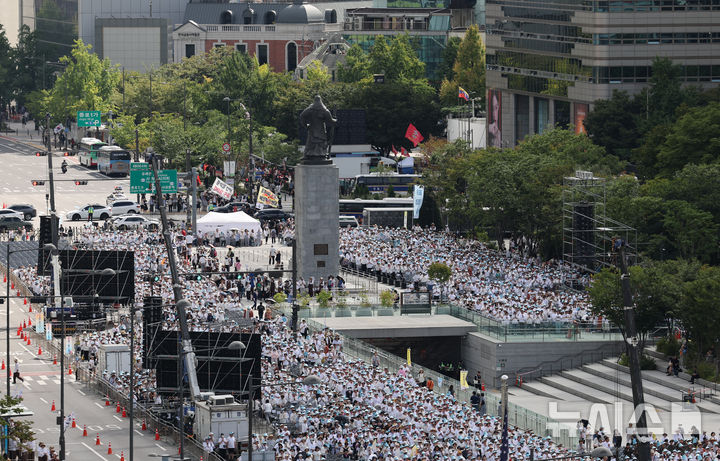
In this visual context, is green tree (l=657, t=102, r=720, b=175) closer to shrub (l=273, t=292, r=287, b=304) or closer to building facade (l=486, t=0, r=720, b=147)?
building facade (l=486, t=0, r=720, b=147)

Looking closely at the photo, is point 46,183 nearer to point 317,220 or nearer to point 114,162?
point 114,162

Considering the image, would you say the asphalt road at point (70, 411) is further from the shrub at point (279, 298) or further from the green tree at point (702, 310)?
the green tree at point (702, 310)

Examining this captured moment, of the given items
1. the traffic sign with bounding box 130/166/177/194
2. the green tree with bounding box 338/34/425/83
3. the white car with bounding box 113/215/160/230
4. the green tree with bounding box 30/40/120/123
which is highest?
the green tree with bounding box 338/34/425/83

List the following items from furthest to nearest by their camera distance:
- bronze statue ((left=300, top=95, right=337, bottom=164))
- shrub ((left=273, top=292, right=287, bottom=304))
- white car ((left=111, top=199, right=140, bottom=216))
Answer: white car ((left=111, top=199, right=140, bottom=216)) < bronze statue ((left=300, top=95, right=337, bottom=164)) < shrub ((left=273, top=292, right=287, bottom=304))

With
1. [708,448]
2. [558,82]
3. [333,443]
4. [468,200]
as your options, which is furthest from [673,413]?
[558,82]

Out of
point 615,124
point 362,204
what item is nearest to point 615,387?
point 362,204

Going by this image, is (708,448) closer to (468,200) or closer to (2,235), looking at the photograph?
(468,200)

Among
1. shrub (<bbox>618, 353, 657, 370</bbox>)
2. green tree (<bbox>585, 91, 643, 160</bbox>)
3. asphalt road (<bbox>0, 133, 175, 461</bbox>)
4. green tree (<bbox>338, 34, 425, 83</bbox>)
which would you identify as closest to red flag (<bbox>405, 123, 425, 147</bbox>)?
green tree (<bbox>585, 91, 643, 160</bbox>)

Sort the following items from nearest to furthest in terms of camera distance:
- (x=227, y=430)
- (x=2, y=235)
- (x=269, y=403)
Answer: (x=227, y=430)
(x=269, y=403)
(x=2, y=235)
